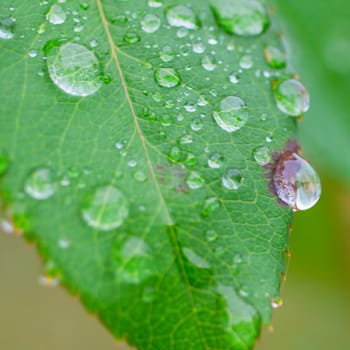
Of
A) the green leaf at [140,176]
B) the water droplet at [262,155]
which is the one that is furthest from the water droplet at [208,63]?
the water droplet at [262,155]

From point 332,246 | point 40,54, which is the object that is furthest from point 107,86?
point 332,246

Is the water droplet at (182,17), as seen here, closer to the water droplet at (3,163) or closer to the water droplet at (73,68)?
the water droplet at (73,68)

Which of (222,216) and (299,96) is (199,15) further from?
(222,216)

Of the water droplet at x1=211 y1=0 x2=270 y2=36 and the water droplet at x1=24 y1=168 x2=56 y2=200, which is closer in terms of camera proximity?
the water droplet at x1=24 y1=168 x2=56 y2=200

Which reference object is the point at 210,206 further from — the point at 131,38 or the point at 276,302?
the point at 131,38

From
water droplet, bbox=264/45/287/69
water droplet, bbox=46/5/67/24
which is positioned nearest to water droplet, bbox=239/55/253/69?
water droplet, bbox=264/45/287/69

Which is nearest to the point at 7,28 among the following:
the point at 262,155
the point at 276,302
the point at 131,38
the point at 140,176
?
the point at 131,38

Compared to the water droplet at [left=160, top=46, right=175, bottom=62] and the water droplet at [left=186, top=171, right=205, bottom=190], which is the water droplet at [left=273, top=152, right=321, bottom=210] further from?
the water droplet at [left=160, top=46, right=175, bottom=62]

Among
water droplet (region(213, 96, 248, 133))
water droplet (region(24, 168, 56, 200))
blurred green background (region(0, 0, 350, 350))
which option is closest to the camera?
water droplet (region(24, 168, 56, 200))
